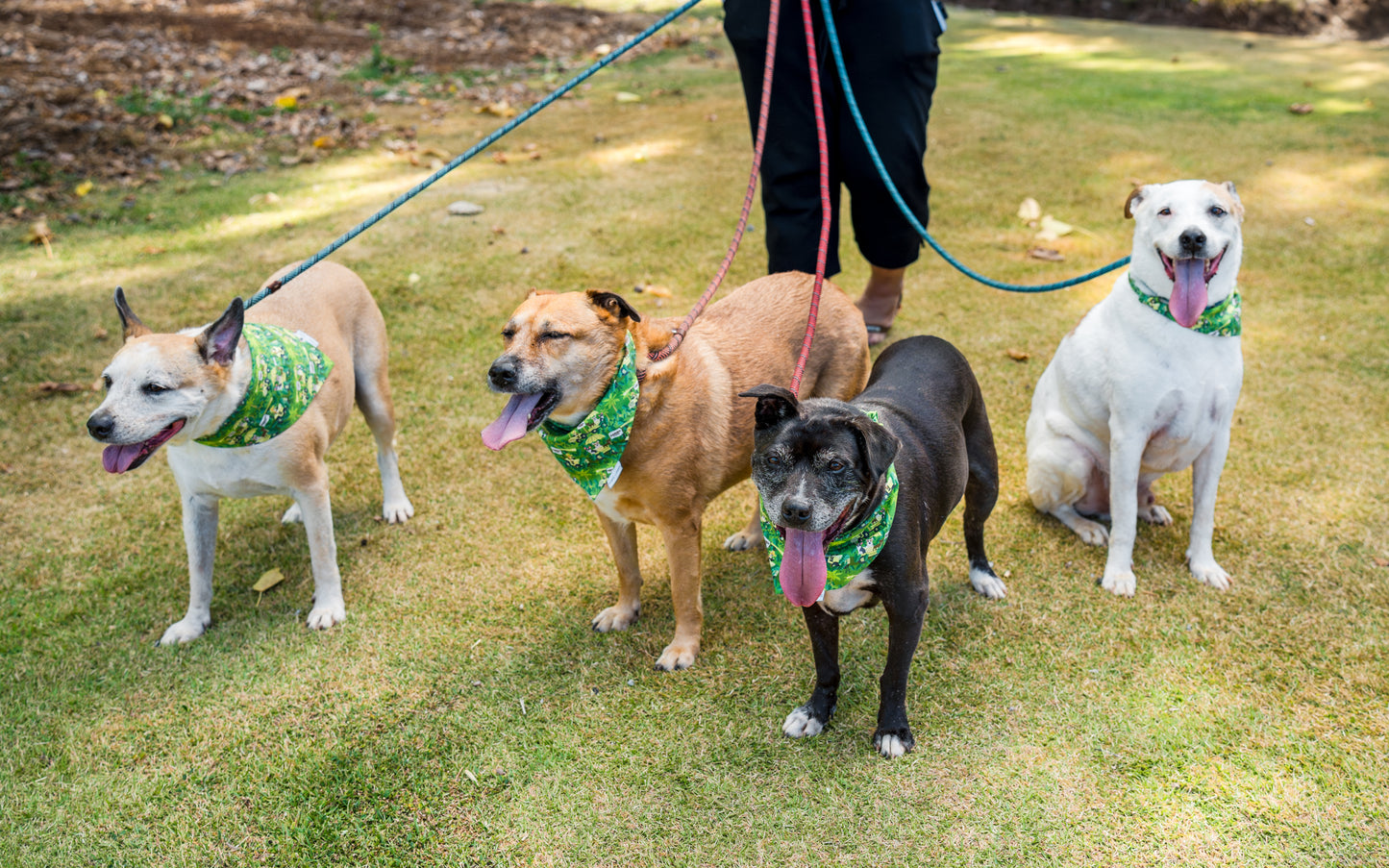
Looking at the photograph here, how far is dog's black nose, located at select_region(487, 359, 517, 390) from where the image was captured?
288 centimetres

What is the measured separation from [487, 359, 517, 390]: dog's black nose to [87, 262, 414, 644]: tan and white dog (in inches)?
41.6

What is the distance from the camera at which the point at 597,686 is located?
3359mm

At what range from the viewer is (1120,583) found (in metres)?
3.63

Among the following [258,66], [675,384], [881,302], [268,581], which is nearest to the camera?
[675,384]

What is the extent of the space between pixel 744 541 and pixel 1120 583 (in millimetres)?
1608

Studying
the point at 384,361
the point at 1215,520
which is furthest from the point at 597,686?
the point at 1215,520

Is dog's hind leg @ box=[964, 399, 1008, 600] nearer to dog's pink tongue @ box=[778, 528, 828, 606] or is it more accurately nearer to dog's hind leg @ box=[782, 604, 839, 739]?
dog's hind leg @ box=[782, 604, 839, 739]

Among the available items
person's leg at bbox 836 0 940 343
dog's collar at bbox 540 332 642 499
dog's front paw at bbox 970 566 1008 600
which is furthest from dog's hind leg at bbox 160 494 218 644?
person's leg at bbox 836 0 940 343

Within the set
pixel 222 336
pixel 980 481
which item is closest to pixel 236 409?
pixel 222 336

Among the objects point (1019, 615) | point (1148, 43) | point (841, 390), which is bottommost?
point (1019, 615)

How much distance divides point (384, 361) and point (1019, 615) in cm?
316

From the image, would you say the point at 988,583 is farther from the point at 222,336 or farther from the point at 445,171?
the point at 222,336

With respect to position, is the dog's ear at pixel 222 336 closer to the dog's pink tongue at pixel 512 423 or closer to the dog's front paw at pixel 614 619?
the dog's pink tongue at pixel 512 423

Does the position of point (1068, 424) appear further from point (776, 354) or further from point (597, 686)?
point (597, 686)
